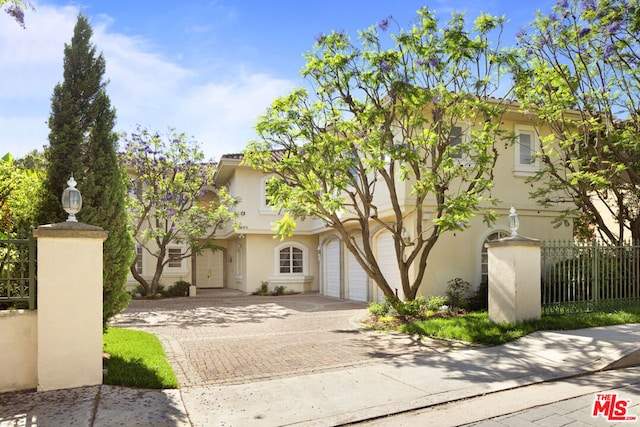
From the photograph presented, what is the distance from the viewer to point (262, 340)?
947 centimetres

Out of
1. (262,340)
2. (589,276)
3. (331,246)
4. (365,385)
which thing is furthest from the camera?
(331,246)

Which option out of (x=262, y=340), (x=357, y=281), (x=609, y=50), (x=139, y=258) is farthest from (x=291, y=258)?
(x=609, y=50)

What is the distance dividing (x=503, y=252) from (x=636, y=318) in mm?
3497

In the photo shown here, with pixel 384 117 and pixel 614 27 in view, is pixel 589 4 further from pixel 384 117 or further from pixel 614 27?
pixel 384 117

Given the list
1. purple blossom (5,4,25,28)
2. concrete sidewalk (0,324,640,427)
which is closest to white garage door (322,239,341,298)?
concrete sidewalk (0,324,640,427)

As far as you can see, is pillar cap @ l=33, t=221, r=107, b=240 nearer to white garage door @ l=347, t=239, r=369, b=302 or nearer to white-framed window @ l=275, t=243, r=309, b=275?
white garage door @ l=347, t=239, r=369, b=302

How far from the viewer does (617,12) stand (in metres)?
11.3

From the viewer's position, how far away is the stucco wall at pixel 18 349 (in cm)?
570

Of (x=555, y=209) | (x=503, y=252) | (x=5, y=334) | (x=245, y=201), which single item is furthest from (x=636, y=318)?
(x=245, y=201)

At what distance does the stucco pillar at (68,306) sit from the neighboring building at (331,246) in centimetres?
865

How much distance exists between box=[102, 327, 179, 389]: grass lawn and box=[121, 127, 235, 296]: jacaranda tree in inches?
403

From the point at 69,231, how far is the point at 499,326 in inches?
302

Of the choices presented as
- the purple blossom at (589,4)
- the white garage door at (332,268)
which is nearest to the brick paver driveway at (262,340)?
the white garage door at (332,268)

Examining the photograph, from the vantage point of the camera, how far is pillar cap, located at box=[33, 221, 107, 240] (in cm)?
576
